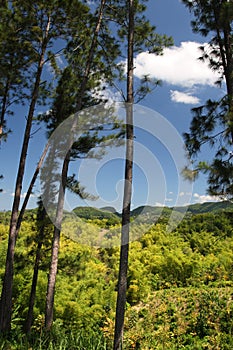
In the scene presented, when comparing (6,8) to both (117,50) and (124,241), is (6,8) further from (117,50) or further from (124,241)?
(124,241)

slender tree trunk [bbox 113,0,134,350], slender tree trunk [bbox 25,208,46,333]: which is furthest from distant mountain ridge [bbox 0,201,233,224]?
slender tree trunk [bbox 113,0,134,350]

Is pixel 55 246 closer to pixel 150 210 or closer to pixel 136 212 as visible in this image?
pixel 150 210

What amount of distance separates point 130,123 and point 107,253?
11.6 metres

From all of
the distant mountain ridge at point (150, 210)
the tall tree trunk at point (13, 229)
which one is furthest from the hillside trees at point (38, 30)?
the distant mountain ridge at point (150, 210)

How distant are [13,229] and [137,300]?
7.07 m

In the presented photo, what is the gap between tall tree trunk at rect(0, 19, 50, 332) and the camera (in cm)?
638

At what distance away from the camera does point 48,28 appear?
809 cm

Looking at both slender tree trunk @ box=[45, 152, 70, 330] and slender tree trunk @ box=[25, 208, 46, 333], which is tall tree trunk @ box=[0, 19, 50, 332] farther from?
slender tree trunk @ box=[25, 208, 46, 333]

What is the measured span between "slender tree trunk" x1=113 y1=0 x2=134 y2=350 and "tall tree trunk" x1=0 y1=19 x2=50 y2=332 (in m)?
2.77

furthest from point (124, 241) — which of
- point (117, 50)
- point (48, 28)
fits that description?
point (48, 28)

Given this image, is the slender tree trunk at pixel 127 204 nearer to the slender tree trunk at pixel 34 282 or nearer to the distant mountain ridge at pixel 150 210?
the distant mountain ridge at pixel 150 210

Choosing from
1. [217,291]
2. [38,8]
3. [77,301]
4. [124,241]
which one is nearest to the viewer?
[124,241]

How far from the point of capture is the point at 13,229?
7.23 metres

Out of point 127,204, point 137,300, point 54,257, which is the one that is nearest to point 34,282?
point 54,257
